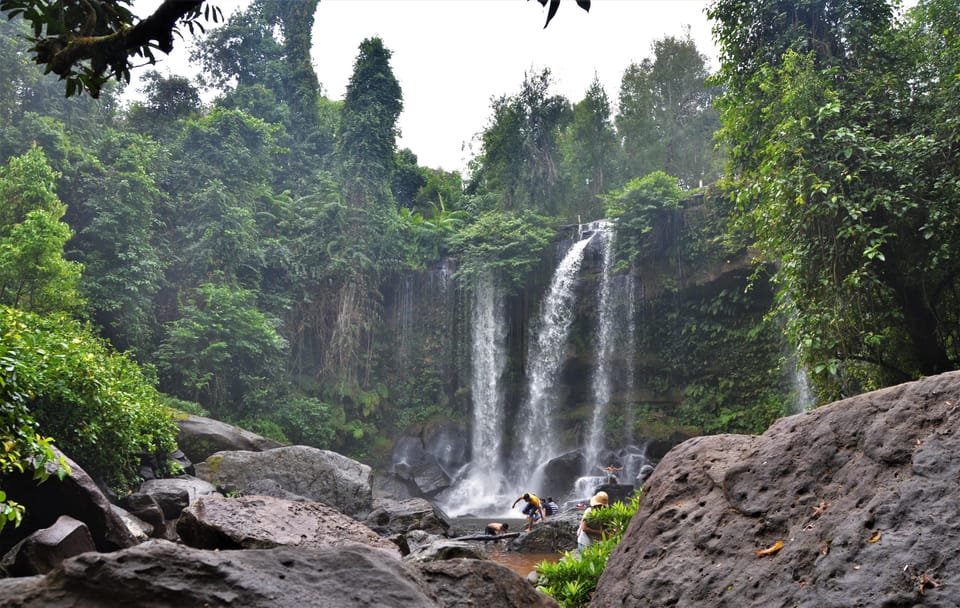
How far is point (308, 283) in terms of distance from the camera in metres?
22.2

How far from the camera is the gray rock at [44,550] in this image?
15.0 ft

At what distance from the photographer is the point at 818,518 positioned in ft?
9.68

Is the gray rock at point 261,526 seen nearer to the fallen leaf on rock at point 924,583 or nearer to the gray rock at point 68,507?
the gray rock at point 68,507

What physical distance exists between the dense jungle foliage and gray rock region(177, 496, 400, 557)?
1.22 metres

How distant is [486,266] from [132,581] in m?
20.3

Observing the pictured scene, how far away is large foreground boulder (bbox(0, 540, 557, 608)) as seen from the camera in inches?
74.1

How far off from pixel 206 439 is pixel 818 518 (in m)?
12.8

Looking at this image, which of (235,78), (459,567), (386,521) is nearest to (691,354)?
(386,521)

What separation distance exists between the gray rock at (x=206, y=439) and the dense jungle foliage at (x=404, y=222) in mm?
1502

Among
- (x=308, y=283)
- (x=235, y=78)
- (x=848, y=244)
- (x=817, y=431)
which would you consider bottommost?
(x=817, y=431)

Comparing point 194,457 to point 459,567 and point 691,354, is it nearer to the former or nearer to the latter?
point 459,567

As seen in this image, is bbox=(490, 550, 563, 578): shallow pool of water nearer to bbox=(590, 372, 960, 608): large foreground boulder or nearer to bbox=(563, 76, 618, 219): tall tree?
bbox=(590, 372, 960, 608): large foreground boulder

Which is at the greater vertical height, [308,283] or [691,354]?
[308,283]

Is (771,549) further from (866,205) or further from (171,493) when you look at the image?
(171,493)
